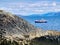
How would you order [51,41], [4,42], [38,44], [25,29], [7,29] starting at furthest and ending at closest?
[25,29], [7,29], [51,41], [38,44], [4,42]

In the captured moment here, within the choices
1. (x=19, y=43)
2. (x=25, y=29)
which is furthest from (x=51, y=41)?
(x=25, y=29)

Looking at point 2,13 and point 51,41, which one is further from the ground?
point 2,13

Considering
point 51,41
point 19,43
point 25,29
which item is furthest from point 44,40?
point 25,29

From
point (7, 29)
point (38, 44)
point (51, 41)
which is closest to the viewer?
point (38, 44)

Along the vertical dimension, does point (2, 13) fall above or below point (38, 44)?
above

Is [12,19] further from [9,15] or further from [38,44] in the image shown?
[38,44]

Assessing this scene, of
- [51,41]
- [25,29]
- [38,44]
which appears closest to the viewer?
[38,44]

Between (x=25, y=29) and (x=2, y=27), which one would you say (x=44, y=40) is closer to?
(x=2, y=27)

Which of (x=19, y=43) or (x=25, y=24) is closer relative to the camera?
(x=19, y=43)

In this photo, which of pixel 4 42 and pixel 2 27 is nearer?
pixel 4 42
